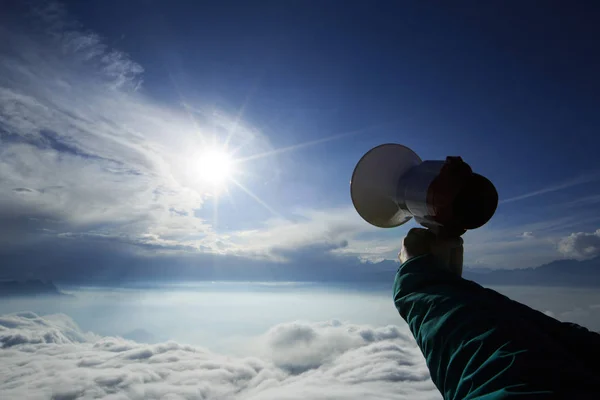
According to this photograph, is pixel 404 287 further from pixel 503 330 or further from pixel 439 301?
pixel 503 330

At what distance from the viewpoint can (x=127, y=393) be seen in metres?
198

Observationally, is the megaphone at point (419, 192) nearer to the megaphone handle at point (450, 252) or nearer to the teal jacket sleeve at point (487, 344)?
the megaphone handle at point (450, 252)

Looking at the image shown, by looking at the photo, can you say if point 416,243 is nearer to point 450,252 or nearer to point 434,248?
point 434,248

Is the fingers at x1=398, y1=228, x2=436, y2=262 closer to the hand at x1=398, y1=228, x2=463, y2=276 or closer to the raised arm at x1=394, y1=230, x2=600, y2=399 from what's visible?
the hand at x1=398, y1=228, x2=463, y2=276

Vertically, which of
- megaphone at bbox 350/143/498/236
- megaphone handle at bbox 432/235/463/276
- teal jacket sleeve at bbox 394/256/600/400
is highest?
megaphone at bbox 350/143/498/236

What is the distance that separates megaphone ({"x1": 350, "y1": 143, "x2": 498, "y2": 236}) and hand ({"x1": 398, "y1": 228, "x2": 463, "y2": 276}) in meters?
0.11

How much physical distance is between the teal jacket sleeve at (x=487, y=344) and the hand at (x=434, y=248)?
355mm

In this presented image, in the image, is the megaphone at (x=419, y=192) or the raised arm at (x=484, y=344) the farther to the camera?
the megaphone at (x=419, y=192)

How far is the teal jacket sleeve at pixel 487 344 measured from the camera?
157 centimetres

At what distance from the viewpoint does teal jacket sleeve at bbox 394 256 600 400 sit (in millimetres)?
1571

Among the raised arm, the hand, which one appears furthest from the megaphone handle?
the raised arm

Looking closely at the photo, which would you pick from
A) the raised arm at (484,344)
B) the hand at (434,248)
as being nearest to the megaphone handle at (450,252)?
the hand at (434,248)

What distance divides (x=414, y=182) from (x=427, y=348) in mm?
2052

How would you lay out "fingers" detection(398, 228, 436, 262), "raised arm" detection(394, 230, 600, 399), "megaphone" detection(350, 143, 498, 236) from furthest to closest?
"megaphone" detection(350, 143, 498, 236) < "fingers" detection(398, 228, 436, 262) < "raised arm" detection(394, 230, 600, 399)
